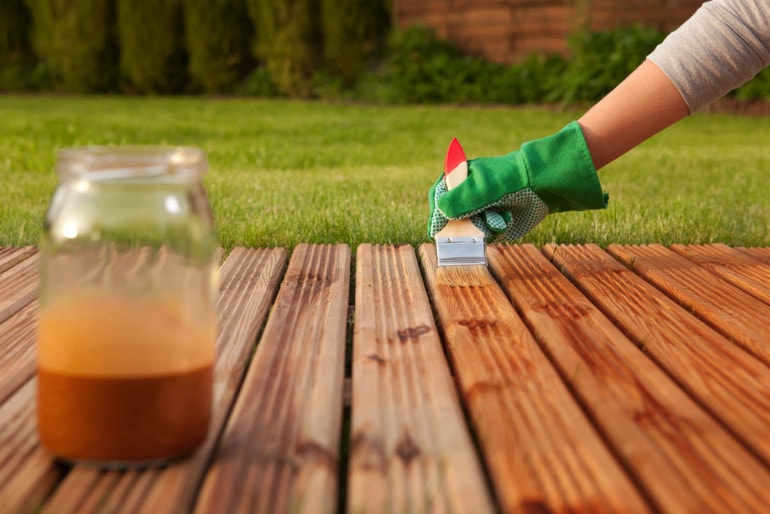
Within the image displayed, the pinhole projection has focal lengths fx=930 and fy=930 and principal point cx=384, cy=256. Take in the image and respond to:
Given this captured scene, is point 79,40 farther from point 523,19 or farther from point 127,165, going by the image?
point 127,165

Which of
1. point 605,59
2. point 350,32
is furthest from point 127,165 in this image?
point 350,32

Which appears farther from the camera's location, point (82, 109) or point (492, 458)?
point (82, 109)

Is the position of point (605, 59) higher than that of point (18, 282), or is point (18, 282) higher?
point (605, 59)

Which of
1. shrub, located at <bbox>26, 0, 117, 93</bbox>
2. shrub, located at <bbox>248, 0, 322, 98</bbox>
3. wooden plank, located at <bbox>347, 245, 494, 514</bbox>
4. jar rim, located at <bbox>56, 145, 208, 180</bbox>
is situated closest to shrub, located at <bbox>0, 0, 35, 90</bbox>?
shrub, located at <bbox>26, 0, 117, 93</bbox>

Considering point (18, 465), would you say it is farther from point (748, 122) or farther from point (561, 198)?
point (748, 122)

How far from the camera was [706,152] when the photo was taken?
4.96m

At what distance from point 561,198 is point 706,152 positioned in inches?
138

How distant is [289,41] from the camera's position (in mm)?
10281

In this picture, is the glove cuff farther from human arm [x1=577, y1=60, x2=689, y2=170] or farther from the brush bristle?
the brush bristle

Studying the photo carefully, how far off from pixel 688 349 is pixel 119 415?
0.81 meters

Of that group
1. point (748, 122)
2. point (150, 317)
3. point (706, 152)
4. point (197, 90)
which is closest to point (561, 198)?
point (150, 317)

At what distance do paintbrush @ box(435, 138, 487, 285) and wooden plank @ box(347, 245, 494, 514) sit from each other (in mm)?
192

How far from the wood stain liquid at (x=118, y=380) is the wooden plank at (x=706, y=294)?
2.68ft

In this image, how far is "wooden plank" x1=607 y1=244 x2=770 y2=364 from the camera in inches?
54.9
